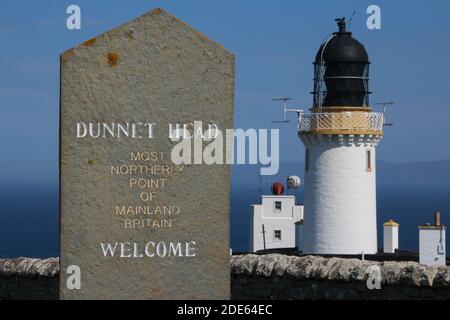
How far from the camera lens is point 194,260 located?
13.1 meters

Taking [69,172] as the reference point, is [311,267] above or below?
below

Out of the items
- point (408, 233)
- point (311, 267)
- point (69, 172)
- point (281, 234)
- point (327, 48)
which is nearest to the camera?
point (69, 172)

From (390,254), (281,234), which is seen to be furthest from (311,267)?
(281,234)

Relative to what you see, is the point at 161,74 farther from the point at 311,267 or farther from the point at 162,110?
the point at 311,267

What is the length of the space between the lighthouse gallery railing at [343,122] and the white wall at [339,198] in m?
0.29

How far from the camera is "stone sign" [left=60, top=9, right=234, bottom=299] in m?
12.7

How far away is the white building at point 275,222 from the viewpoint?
4534 centimetres

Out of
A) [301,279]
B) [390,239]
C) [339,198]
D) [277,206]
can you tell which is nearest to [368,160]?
[339,198]

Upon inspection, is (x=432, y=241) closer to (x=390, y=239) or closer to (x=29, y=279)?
(x=390, y=239)

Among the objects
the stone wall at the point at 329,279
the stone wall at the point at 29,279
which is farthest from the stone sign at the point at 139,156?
the stone wall at the point at 29,279

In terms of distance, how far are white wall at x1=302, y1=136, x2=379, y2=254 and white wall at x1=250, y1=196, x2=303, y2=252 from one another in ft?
34.6

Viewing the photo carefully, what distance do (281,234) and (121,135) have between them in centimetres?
3295

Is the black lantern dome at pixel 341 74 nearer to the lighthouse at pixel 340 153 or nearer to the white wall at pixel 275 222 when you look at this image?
the lighthouse at pixel 340 153

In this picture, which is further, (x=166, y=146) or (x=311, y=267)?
(x=311, y=267)
